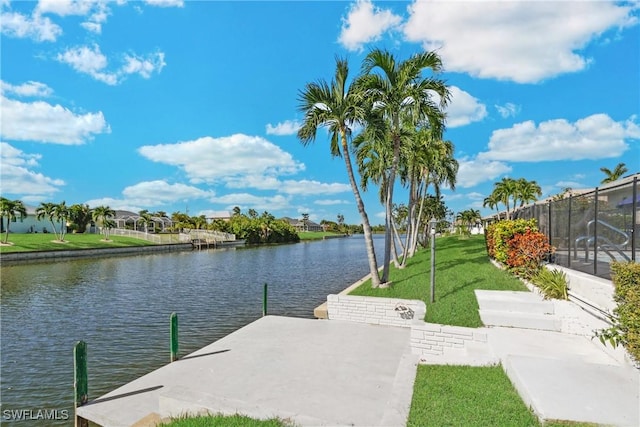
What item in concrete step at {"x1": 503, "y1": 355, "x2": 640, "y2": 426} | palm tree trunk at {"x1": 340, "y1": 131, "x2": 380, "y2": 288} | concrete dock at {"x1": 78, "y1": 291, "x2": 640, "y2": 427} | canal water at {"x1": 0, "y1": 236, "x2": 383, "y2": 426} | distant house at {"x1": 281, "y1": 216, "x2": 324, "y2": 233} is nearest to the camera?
concrete step at {"x1": 503, "y1": 355, "x2": 640, "y2": 426}

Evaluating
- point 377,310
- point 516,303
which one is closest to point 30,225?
point 377,310

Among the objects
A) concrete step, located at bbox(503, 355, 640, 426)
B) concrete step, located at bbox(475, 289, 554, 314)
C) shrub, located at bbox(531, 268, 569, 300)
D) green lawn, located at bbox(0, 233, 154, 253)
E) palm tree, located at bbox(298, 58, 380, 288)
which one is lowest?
green lawn, located at bbox(0, 233, 154, 253)

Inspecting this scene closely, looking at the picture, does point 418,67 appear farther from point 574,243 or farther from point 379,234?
point 379,234

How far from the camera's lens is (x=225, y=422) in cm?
403

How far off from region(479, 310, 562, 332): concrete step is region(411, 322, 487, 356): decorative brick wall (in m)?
0.89

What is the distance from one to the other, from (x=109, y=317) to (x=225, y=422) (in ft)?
33.3

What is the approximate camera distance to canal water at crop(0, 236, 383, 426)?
691 cm

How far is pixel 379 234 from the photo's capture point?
174875mm

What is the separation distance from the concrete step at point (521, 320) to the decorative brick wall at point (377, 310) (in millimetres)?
1671

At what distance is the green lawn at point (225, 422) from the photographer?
399cm

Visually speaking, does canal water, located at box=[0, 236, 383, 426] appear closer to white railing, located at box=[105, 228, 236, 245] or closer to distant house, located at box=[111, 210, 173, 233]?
white railing, located at box=[105, 228, 236, 245]

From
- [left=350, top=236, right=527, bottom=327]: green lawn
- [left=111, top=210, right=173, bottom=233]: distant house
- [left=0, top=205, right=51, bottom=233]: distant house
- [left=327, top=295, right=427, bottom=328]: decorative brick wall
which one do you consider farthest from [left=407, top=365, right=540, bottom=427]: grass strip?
[left=111, top=210, right=173, bottom=233]: distant house

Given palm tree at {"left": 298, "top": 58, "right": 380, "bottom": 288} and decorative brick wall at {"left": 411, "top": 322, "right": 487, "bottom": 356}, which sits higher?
palm tree at {"left": 298, "top": 58, "right": 380, "bottom": 288}

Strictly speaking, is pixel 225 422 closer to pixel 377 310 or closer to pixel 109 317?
pixel 377 310
